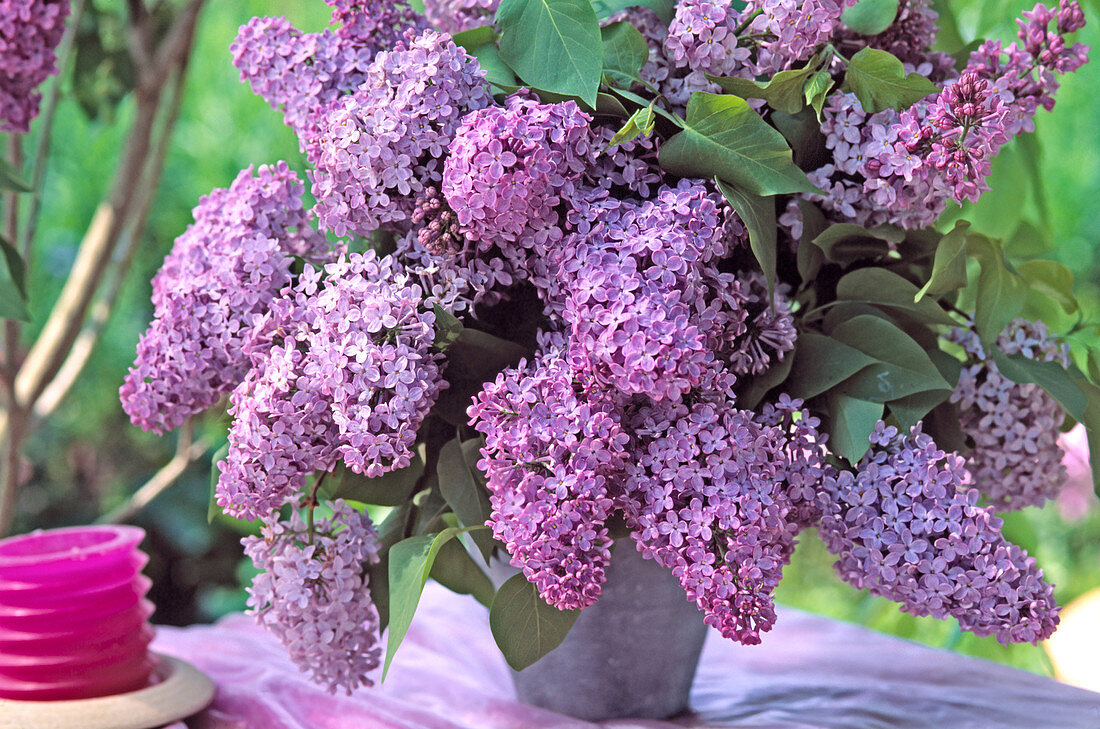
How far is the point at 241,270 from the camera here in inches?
19.5

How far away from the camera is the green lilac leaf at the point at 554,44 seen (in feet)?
1.46

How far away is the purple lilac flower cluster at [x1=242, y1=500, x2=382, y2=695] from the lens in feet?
1.61

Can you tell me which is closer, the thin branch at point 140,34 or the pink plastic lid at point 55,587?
the pink plastic lid at point 55,587

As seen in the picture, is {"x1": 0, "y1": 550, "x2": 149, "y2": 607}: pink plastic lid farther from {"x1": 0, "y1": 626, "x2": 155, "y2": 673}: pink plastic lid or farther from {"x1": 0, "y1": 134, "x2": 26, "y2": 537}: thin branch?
{"x1": 0, "y1": 134, "x2": 26, "y2": 537}: thin branch

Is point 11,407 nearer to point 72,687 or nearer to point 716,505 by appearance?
point 72,687

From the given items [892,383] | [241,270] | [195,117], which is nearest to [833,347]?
[892,383]

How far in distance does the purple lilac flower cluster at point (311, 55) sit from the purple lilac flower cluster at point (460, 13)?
4 cm

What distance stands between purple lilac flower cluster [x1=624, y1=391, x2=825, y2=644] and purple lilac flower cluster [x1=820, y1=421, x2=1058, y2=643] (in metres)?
0.03

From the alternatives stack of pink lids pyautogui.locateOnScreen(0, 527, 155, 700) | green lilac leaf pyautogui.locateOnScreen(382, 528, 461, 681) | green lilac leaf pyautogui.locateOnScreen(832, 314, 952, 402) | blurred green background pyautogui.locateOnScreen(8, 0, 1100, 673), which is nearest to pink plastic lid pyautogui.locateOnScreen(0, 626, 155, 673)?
stack of pink lids pyautogui.locateOnScreen(0, 527, 155, 700)

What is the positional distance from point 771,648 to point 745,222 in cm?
44

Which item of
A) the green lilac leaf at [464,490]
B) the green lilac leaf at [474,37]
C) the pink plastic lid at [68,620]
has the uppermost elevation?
the green lilac leaf at [474,37]

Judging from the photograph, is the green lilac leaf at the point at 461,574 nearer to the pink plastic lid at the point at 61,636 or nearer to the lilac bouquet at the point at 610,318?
the lilac bouquet at the point at 610,318

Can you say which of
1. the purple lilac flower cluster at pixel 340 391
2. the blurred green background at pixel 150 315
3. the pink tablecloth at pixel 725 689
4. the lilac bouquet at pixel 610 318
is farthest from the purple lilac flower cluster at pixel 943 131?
the blurred green background at pixel 150 315

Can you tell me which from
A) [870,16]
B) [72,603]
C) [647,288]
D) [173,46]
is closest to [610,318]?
[647,288]
